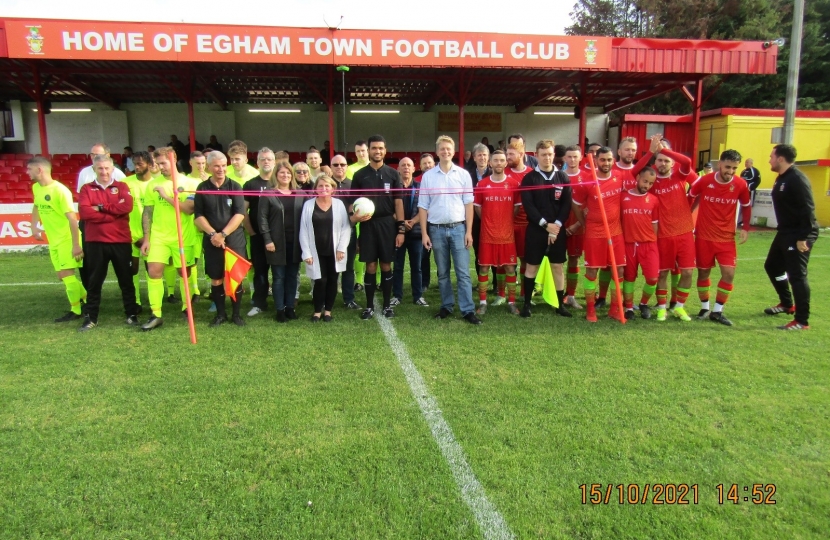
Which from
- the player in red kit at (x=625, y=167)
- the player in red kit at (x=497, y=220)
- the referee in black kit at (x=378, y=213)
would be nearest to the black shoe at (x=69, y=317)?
the referee in black kit at (x=378, y=213)

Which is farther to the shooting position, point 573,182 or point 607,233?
point 573,182

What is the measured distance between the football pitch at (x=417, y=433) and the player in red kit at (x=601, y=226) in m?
Answer: 0.60

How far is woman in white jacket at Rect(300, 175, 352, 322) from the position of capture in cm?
555

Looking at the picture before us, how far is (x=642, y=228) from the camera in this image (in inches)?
225

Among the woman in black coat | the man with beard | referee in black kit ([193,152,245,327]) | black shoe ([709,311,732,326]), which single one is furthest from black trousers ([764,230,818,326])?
referee in black kit ([193,152,245,327])

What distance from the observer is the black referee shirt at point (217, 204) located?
5398 millimetres

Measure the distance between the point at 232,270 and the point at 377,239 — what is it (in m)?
1.65

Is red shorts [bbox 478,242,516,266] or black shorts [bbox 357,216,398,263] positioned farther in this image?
red shorts [bbox 478,242,516,266]

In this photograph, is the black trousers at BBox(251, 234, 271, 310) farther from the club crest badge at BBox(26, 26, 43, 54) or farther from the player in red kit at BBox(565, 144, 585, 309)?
the club crest badge at BBox(26, 26, 43, 54)

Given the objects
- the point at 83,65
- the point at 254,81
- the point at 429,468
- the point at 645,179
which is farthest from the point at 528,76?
the point at 429,468

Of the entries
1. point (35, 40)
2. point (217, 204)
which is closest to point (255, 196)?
point (217, 204)

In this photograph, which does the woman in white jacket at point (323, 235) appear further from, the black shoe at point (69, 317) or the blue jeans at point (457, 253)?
the black shoe at point (69, 317)

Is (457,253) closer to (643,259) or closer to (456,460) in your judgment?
(643,259)

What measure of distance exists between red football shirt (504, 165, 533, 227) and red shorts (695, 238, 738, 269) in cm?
203
